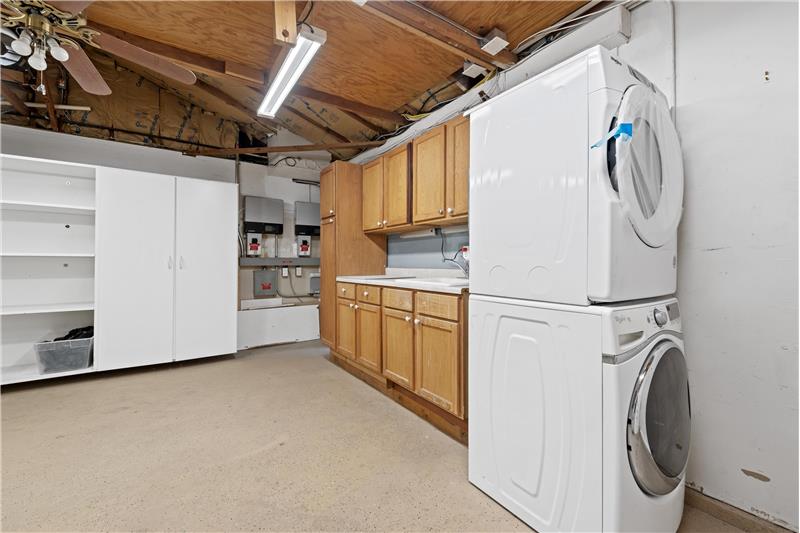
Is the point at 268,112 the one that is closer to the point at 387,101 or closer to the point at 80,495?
the point at 387,101

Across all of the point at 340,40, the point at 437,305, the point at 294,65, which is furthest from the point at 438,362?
the point at 340,40

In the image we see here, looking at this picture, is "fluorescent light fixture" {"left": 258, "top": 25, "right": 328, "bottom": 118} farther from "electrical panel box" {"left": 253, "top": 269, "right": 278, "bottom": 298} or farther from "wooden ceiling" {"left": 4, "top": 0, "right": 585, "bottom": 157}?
"electrical panel box" {"left": 253, "top": 269, "right": 278, "bottom": 298}

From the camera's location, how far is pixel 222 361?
12.7ft

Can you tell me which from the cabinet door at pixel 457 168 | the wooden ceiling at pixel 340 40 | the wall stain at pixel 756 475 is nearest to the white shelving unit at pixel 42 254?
the wooden ceiling at pixel 340 40

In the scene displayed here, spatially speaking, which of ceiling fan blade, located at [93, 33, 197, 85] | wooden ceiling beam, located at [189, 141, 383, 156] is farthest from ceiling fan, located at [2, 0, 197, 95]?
wooden ceiling beam, located at [189, 141, 383, 156]

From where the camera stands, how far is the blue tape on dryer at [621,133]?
46.6 inches

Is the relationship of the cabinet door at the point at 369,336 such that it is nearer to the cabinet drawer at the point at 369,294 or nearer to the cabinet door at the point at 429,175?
the cabinet drawer at the point at 369,294

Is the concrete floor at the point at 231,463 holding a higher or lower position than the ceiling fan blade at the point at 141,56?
lower

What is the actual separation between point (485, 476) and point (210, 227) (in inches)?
139

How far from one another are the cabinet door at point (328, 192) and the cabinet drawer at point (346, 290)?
0.85m

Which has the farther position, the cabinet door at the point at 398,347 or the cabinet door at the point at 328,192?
the cabinet door at the point at 328,192

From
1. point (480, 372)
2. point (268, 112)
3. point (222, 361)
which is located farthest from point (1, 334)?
point (480, 372)

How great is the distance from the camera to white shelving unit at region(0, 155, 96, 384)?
3.16 meters

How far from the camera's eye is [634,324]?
4.09 ft
